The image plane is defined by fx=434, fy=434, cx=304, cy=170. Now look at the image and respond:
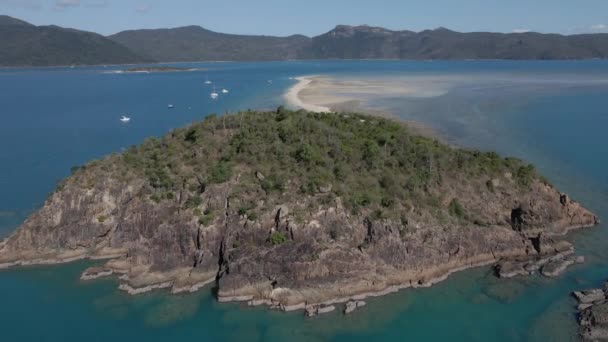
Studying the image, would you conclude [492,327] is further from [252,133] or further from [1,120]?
[1,120]

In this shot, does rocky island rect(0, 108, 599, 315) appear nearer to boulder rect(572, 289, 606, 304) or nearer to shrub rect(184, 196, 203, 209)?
shrub rect(184, 196, 203, 209)

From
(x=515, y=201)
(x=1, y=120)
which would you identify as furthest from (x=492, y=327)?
(x=1, y=120)

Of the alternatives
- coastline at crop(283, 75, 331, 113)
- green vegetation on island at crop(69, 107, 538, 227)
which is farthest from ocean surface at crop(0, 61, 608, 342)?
coastline at crop(283, 75, 331, 113)

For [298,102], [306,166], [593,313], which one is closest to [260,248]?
[306,166]

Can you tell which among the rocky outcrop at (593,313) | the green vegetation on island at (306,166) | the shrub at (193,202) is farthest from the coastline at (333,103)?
the shrub at (193,202)

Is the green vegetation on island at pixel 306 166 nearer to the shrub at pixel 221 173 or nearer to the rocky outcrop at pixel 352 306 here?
the shrub at pixel 221 173
